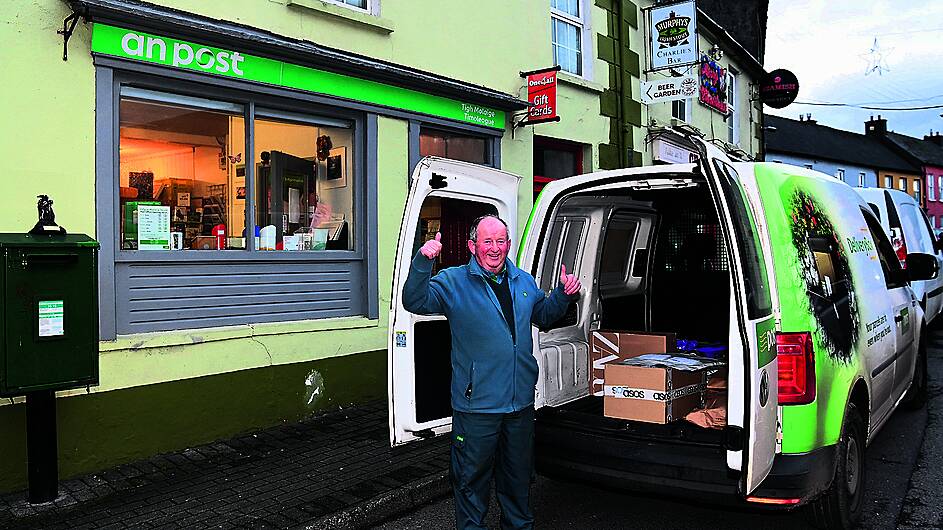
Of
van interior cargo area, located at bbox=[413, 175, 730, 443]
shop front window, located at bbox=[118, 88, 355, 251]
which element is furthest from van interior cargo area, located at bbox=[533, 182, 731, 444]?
shop front window, located at bbox=[118, 88, 355, 251]

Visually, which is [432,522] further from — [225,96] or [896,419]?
[896,419]

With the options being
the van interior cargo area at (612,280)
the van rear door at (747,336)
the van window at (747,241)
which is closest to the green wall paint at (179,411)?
the van interior cargo area at (612,280)

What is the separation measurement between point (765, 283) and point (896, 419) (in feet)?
14.6

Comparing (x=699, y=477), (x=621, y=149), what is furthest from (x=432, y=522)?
(x=621, y=149)

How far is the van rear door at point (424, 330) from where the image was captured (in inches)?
177

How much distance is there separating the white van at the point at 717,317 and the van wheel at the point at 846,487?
12mm

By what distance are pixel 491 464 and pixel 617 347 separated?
66.4 inches

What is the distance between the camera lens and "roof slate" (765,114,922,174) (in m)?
40.2

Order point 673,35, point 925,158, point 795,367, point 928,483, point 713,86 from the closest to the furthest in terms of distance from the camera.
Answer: point 795,367
point 928,483
point 673,35
point 713,86
point 925,158

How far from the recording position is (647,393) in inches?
167

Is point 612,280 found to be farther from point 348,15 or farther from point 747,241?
point 348,15

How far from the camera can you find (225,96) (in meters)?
6.40

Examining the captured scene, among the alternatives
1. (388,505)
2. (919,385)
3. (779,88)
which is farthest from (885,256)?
(779,88)

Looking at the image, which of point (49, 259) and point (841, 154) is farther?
point (841, 154)
